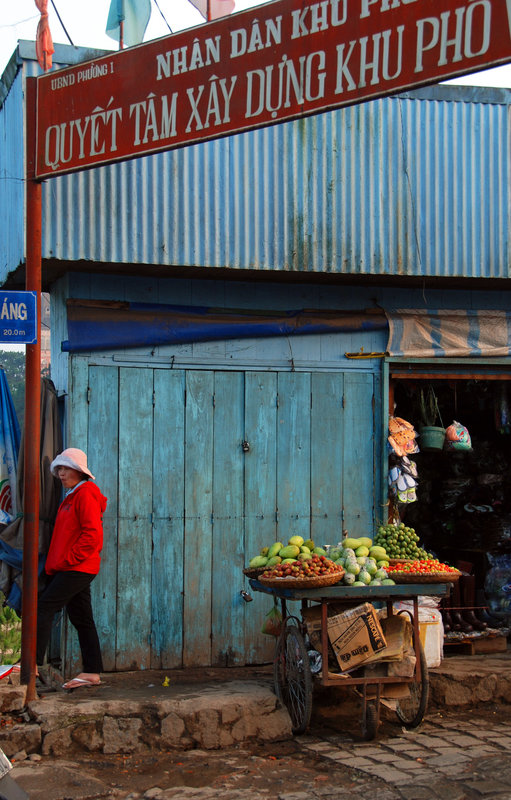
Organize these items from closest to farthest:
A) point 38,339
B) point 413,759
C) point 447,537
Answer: point 413,759 < point 38,339 < point 447,537

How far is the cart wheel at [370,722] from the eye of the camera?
6277 millimetres

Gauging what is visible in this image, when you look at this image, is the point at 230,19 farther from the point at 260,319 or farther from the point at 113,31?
the point at 260,319

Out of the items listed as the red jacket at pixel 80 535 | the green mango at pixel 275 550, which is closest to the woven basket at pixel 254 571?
the green mango at pixel 275 550

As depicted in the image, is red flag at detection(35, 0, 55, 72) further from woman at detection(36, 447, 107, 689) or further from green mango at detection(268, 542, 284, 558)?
green mango at detection(268, 542, 284, 558)

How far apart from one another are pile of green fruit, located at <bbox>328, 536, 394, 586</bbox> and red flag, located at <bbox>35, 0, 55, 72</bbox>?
4143 mm

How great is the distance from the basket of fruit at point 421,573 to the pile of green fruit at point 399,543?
280 millimetres

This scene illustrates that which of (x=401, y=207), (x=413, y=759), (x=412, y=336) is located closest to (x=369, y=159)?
(x=401, y=207)

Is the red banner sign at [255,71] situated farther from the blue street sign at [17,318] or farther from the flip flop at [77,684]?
the flip flop at [77,684]

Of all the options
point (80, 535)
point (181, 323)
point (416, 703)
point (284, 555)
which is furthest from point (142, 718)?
point (181, 323)

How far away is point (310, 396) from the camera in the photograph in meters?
8.06

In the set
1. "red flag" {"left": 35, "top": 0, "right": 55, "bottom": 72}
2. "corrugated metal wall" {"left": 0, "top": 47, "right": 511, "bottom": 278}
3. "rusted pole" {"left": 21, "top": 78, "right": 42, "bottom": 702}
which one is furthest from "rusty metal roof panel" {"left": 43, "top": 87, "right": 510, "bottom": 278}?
"red flag" {"left": 35, "top": 0, "right": 55, "bottom": 72}

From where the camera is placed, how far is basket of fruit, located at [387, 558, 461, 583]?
257 inches

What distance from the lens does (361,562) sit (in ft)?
21.5

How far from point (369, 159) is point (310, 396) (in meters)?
2.05
